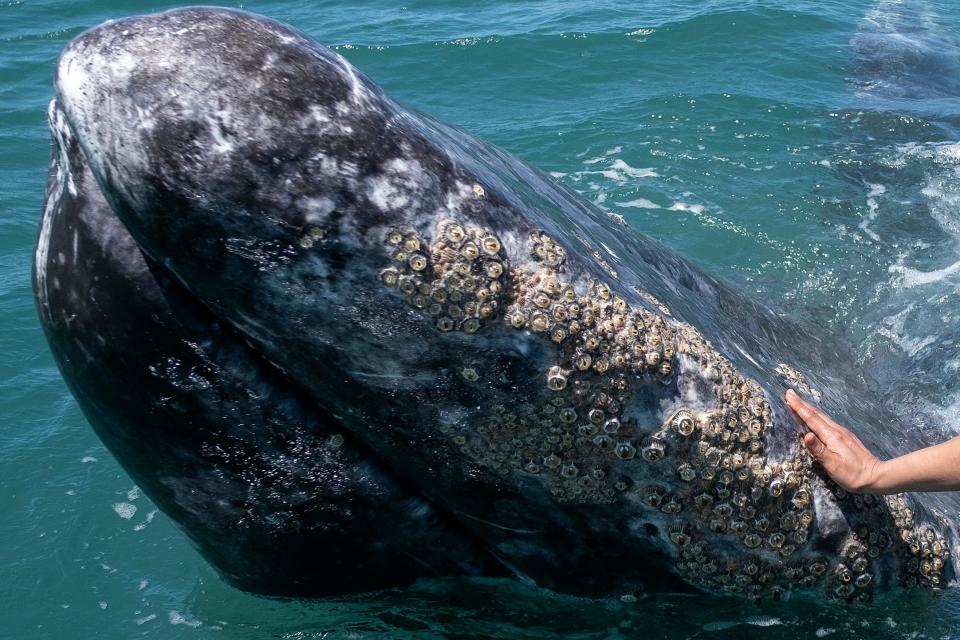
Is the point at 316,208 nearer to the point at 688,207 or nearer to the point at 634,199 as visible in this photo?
the point at 688,207

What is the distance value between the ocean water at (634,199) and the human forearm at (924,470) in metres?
0.72

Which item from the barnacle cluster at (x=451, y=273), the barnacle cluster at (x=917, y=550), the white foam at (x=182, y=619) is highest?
the barnacle cluster at (x=451, y=273)

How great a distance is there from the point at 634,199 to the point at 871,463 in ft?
24.2

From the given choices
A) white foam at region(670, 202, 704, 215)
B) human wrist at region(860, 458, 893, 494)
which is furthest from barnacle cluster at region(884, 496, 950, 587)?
white foam at region(670, 202, 704, 215)

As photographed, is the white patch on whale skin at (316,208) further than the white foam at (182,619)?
No

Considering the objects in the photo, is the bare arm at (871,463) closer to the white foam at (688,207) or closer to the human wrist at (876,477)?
the human wrist at (876,477)

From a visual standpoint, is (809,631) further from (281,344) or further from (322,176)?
(322,176)

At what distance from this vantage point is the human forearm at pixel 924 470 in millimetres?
4027

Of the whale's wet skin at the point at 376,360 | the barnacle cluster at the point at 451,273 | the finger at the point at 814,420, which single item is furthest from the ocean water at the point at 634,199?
the barnacle cluster at the point at 451,273

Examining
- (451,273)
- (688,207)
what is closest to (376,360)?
(451,273)

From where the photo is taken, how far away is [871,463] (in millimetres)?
4148

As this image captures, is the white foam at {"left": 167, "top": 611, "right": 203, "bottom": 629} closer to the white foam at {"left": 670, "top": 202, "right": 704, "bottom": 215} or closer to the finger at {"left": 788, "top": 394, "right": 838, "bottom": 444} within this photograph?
the finger at {"left": 788, "top": 394, "right": 838, "bottom": 444}

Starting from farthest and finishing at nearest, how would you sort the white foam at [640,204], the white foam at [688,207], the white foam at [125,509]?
1. the white foam at [640,204]
2. the white foam at [688,207]
3. the white foam at [125,509]

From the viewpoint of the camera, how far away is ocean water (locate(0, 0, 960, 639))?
464 centimetres
